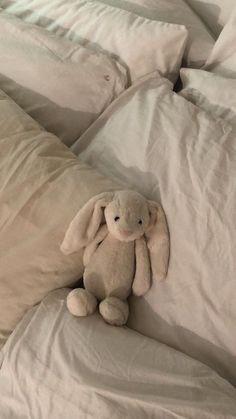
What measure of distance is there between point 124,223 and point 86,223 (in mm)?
70

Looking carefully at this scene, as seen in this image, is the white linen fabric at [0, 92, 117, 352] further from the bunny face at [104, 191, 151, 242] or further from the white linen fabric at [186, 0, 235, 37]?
the white linen fabric at [186, 0, 235, 37]

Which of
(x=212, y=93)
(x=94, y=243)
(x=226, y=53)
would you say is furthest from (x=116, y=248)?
(x=226, y=53)

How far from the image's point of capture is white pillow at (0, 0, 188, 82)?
102 cm

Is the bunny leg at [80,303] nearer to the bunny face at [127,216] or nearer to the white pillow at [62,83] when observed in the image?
the bunny face at [127,216]

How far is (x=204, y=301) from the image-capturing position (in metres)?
0.68

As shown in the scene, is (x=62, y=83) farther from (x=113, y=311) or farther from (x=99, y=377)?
(x=99, y=377)

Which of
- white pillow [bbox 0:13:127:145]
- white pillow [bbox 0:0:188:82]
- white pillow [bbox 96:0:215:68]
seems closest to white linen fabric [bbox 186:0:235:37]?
white pillow [bbox 96:0:215:68]

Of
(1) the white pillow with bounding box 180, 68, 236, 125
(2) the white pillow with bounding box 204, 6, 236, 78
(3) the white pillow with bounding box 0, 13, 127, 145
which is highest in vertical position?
(2) the white pillow with bounding box 204, 6, 236, 78

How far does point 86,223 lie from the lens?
72cm

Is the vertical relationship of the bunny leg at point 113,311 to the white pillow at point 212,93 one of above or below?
below

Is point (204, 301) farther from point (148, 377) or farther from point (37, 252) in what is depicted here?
point (37, 252)

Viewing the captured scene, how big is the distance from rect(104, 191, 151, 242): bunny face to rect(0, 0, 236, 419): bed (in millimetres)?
55

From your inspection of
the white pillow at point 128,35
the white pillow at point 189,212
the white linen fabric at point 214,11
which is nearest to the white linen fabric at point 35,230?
the white pillow at point 189,212

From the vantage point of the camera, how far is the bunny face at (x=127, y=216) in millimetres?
698
